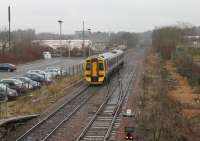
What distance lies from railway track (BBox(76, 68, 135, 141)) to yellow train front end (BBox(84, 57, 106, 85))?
699 cm

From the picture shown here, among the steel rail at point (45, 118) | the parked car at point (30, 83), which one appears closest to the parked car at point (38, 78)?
the parked car at point (30, 83)

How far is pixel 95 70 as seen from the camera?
41406mm

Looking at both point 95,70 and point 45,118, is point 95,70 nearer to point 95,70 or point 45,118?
Result: point 95,70

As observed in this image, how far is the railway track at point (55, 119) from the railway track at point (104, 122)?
1.44 metres

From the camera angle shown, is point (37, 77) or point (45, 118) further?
point (37, 77)

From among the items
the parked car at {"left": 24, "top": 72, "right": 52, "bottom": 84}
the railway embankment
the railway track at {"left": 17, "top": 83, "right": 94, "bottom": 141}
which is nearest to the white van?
the parked car at {"left": 24, "top": 72, "right": 52, "bottom": 84}

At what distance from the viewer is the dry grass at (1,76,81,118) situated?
27000mm

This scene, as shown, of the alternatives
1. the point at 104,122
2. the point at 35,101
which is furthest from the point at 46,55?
the point at 104,122

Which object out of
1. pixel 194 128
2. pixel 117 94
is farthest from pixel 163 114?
pixel 117 94

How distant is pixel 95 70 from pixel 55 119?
16837mm

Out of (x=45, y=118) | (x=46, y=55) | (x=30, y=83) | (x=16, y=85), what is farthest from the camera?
(x=46, y=55)

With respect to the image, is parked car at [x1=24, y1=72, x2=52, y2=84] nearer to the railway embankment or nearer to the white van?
the railway embankment

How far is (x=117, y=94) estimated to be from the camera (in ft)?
120

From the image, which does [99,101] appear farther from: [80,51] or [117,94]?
[80,51]
